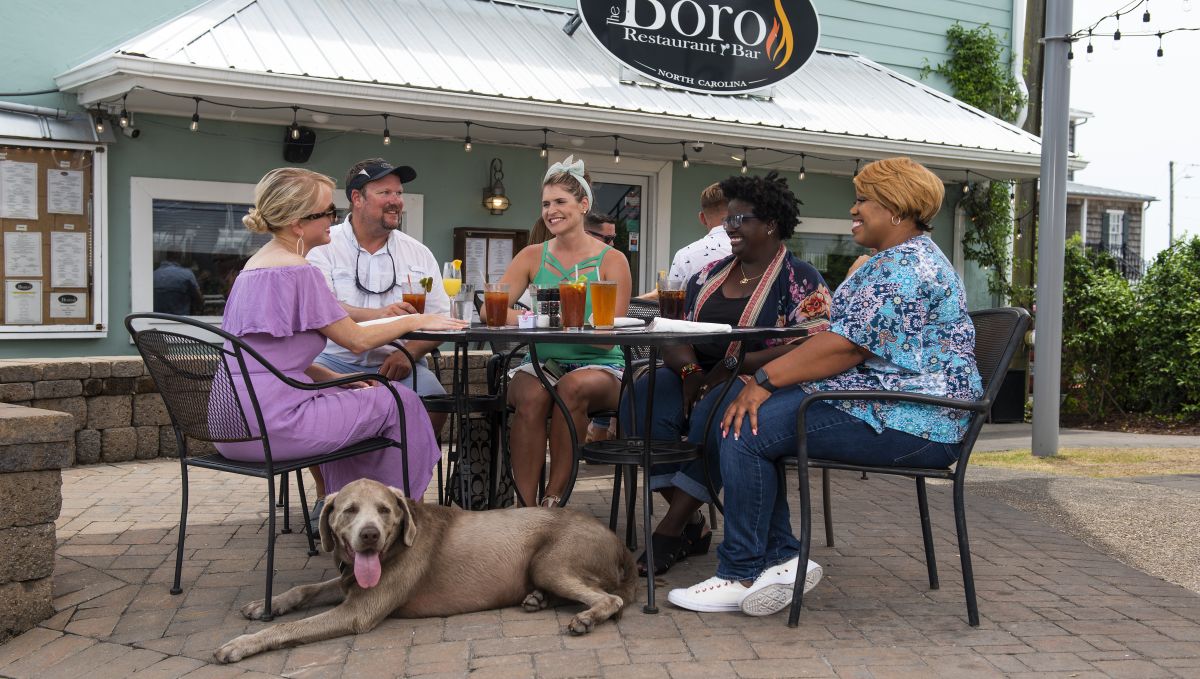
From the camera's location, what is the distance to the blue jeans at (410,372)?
488 cm

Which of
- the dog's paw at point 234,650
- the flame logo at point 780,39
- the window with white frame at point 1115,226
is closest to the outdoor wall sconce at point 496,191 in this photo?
the flame logo at point 780,39

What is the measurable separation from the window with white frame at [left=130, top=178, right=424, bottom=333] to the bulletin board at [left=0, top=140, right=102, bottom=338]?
319 millimetres

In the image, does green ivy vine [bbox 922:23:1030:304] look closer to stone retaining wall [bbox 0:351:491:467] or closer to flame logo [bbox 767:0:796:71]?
flame logo [bbox 767:0:796:71]

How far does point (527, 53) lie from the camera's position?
857 centimetres

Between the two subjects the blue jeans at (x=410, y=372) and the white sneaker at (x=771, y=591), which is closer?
the white sneaker at (x=771, y=591)

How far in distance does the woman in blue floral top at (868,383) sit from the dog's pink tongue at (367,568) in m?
1.04

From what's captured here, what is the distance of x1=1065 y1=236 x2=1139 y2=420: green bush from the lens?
11.1 metres

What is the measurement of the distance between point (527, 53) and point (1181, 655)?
669 centimetres

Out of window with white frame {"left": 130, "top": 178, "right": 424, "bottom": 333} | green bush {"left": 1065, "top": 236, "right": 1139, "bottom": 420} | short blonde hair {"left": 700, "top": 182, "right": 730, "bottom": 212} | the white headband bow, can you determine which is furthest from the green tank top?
green bush {"left": 1065, "top": 236, "right": 1139, "bottom": 420}

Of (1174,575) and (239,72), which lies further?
(239,72)

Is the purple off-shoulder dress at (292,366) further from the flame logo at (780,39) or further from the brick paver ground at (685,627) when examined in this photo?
the flame logo at (780,39)

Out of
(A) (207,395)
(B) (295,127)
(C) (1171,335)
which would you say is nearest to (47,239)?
(B) (295,127)

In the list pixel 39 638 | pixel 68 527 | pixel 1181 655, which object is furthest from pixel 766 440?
pixel 68 527

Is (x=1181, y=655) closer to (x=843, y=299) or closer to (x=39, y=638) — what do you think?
(x=843, y=299)
